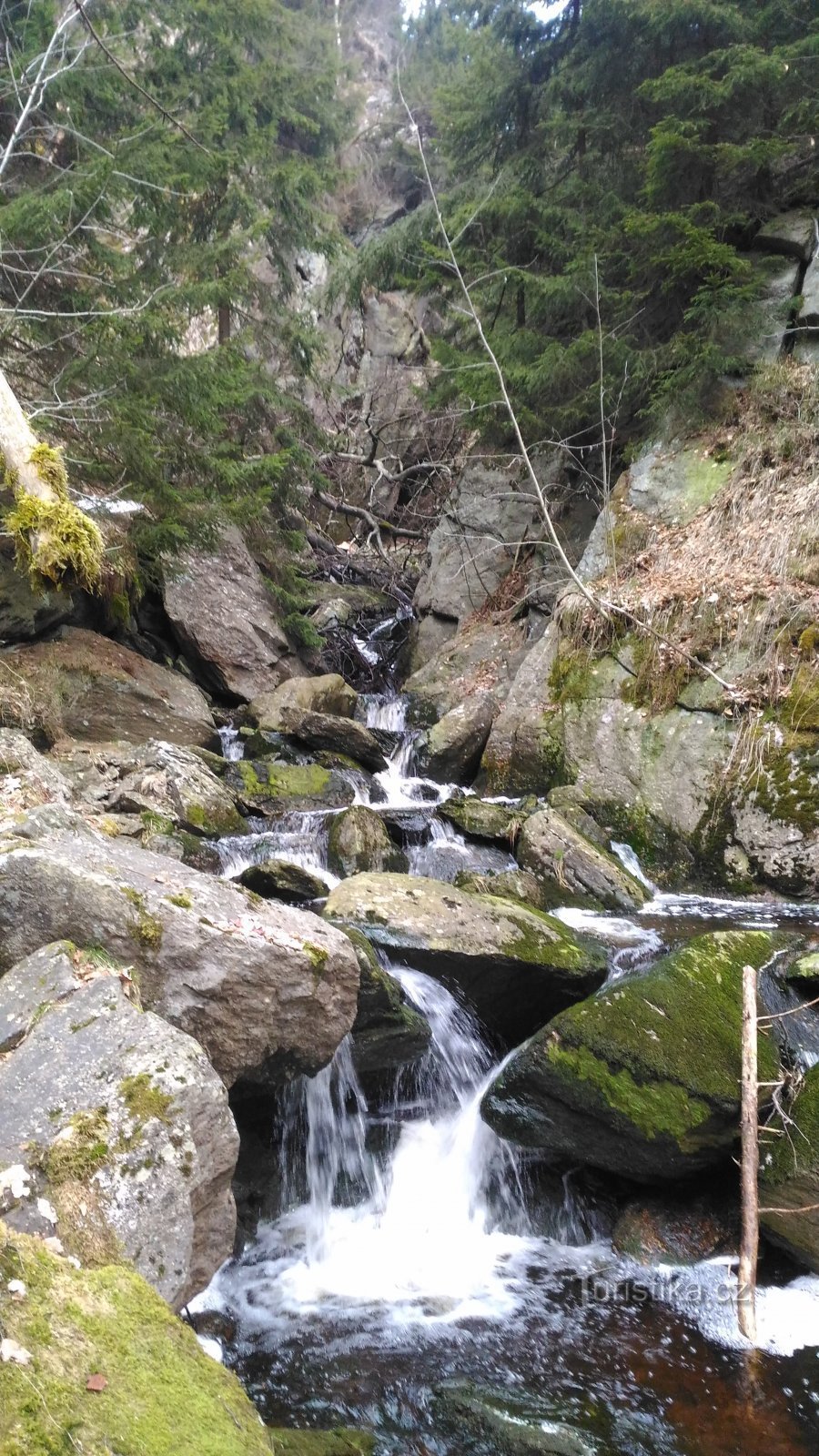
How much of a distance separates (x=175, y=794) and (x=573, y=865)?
4294 millimetres

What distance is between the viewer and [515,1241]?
4.68 meters

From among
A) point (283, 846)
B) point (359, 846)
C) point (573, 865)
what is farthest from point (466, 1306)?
point (283, 846)

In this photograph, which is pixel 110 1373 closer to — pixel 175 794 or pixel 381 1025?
pixel 381 1025

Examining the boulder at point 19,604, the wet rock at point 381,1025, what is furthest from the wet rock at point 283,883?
the boulder at point 19,604

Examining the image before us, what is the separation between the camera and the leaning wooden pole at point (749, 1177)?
3.72m

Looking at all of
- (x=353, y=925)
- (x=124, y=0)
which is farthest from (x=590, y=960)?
(x=124, y=0)

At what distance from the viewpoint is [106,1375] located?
6.02 feet

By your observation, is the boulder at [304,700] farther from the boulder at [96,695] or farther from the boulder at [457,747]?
the boulder at [457,747]

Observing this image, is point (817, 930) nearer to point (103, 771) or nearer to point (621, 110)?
point (103, 771)

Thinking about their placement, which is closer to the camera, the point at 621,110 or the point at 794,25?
the point at 794,25

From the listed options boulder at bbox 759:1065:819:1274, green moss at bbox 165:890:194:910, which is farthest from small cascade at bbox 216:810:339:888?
boulder at bbox 759:1065:819:1274

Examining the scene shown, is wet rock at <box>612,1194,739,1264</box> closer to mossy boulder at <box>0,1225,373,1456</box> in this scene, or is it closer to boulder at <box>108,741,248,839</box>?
mossy boulder at <box>0,1225,373,1456</box>

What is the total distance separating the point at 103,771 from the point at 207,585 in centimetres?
536

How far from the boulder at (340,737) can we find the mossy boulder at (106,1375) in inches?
357
